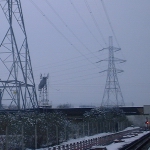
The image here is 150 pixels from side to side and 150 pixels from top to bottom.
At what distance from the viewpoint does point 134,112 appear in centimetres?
7906

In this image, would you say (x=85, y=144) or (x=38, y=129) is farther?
(x=38, y=129)

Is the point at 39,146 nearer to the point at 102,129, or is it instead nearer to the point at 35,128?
the point at 35,128

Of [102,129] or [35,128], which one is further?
[102,129]

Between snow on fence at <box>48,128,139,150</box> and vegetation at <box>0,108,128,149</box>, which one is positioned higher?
vegetation at <box>0,108,128,149</box>

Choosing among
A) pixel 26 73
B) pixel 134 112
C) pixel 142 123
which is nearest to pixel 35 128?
pixel 26 73

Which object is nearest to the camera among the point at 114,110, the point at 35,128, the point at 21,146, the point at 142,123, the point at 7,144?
the point at 7,144

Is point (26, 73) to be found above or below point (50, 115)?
above

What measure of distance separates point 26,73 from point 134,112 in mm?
44346

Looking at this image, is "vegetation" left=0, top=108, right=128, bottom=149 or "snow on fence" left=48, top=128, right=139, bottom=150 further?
"vegetation" left=0, top=108, right=128, bottom=149

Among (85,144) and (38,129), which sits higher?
(38,129)

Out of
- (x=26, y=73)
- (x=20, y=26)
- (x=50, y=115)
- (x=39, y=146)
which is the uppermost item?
(x=20, y=26)

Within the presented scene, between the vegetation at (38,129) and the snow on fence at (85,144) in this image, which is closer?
the snow on fence at (85,144)

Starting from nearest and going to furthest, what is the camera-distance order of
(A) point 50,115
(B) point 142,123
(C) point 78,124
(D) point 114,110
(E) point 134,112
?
(A) point 50,115, (C) point 78,124, (D) point 114,110, (E) point 134,112, (B) point 142,123

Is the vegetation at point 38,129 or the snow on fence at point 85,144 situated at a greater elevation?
the vegetation at point 38,129
